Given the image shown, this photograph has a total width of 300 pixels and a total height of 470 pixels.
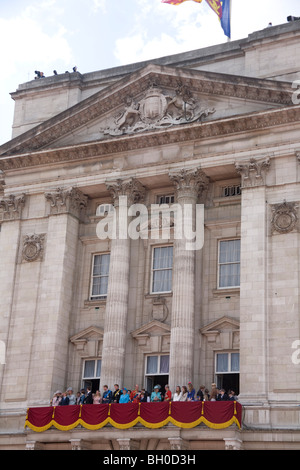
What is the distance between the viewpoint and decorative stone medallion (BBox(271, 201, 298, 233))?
109 feet

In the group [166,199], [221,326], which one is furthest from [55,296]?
[221,326]

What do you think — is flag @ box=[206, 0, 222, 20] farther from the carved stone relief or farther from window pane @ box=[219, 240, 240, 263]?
window pane @ box=[219, 240, 240, 263]

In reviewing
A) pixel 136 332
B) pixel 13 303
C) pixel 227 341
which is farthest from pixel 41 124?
pixel 227 341

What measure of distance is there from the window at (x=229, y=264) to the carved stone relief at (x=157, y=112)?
6197 mm

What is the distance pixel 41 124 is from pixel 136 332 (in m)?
12.1

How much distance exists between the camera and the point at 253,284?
32750 millimetres

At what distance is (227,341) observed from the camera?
33844 millimetres

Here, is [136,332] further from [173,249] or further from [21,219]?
[21,219]

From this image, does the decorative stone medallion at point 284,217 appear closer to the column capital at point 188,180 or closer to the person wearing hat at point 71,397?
the column capital at point 188,180

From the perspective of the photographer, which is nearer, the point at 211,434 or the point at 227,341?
the point at 211,434

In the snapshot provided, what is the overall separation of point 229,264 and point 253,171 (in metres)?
4.40

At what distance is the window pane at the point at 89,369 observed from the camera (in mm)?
36406

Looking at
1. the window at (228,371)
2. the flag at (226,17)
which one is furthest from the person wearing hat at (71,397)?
the flag at (226,17)

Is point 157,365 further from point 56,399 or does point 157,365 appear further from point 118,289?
point 56,399
